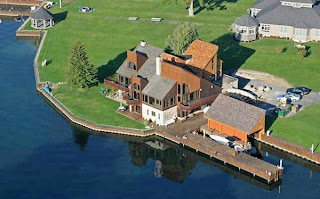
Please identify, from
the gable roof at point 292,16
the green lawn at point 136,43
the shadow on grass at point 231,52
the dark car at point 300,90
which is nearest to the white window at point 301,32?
the gable roof at point 292,16

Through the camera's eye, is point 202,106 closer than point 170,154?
No

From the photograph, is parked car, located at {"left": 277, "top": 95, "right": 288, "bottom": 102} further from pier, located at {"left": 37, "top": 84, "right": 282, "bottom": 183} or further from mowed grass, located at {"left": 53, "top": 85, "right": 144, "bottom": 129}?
mowed grass, located at {"left": 53, "top": 85, "right": 144, "bottom": 129}

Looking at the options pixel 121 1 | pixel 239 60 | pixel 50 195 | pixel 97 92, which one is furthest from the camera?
pixel 121 1

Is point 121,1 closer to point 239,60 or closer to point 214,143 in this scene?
point 239,60

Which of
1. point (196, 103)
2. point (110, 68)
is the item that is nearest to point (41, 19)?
point (110, 68)

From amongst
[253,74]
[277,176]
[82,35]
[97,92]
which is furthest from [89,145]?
[82,35]

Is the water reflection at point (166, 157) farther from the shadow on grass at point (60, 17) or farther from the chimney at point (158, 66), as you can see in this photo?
the shadow on grass at point (60, 17)

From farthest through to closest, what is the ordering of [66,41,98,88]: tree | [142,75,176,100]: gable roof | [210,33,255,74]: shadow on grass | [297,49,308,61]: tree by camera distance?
[297,49,308,61]: tree < [210,33,255,74]: shadow on grass < [66,41,98,88]: tree < [142,75,176,100]: gable roof

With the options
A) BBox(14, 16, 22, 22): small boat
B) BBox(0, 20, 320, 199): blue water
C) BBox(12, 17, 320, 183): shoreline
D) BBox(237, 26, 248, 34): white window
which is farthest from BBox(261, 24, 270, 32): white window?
BBox(14, 16, 22, 22): small boat
